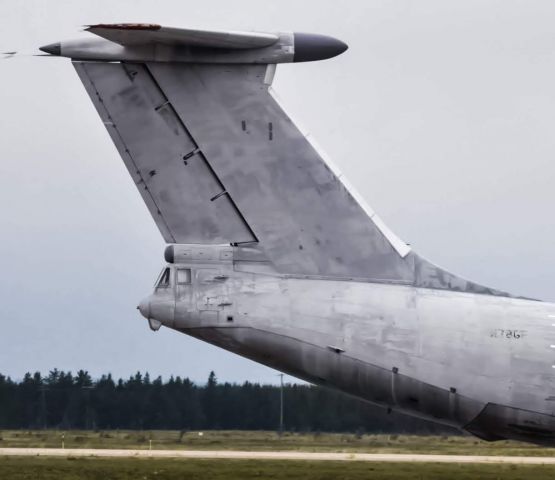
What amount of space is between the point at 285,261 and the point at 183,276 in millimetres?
1267

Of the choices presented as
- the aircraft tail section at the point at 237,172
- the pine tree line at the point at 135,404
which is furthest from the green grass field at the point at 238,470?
the pine tree line at the point at 135,404

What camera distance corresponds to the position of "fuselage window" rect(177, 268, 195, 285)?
51.6 ft

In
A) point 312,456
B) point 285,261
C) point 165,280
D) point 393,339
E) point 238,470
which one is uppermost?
point 285,261

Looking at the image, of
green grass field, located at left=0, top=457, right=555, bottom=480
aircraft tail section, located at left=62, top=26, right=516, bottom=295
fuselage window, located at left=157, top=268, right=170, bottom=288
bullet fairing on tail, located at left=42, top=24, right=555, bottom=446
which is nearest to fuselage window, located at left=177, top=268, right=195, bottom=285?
bullet fairing on tail, located at left=42, top=24, right=555, bottom=446

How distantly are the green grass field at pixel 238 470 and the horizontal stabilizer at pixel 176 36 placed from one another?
52.8 ft

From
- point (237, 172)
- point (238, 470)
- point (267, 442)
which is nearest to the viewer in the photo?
point (237, 172)

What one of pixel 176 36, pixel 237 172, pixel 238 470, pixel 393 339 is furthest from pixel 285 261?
pixel 238 470

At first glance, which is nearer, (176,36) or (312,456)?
(176,36)

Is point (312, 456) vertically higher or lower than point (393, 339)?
lower

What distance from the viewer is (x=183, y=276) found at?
15758mm

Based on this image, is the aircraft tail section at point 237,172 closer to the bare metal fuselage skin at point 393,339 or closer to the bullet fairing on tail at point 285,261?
the bullet fairing on tail at point 285,261

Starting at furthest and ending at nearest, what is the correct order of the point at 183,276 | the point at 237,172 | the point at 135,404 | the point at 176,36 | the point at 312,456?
the point at 135,404, the point at 312,456, the point at 237,172, the point at 183,276, the point at 176,36

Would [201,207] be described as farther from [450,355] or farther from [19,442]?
[19,442]

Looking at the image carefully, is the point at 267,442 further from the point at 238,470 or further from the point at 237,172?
the point at 237,172
